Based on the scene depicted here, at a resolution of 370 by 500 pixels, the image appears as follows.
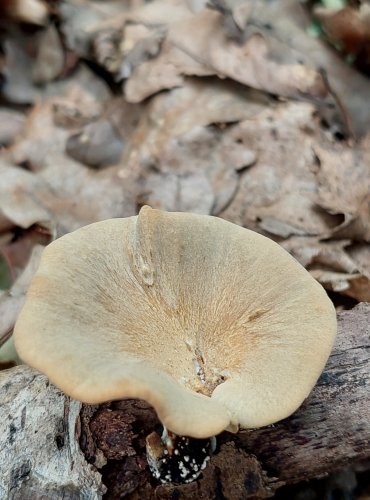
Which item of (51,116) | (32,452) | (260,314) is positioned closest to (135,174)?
(51,116)

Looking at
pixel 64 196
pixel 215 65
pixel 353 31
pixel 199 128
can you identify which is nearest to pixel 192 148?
pixel 199 128

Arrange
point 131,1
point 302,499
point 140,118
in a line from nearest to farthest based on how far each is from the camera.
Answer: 1. point 302,499
2. point 140,118
3. point 131,1

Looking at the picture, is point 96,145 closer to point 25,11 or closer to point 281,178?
point 281,178

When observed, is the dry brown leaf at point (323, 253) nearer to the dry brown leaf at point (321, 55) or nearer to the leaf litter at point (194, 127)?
the leaf litter at point (194, 127)

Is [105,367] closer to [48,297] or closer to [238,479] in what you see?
[48,297]

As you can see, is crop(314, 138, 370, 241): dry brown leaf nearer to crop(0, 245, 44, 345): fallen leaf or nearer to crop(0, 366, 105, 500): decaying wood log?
crop(0, 245, 44, 345): fallen leaf

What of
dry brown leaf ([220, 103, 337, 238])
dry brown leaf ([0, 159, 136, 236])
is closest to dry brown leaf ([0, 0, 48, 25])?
dry brown leaf ([0, 159, 136, 236])
